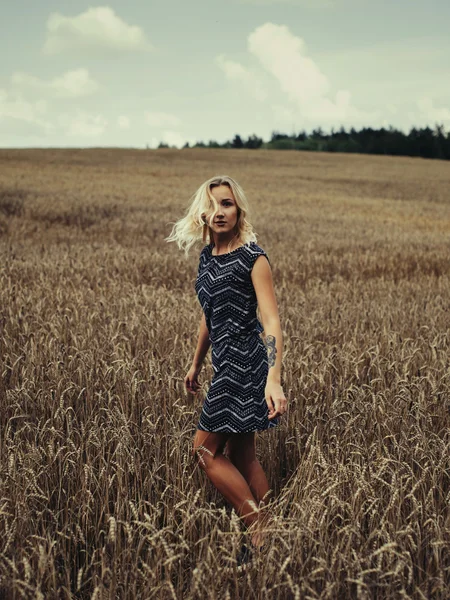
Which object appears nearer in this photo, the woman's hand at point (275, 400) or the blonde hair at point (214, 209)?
the woman's hand at point (275, 400)

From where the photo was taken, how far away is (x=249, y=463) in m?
2.51

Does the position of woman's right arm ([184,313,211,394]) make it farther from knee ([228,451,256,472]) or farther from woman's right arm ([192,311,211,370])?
knee ([228,451,256,472])

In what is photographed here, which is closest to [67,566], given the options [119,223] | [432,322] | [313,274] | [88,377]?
[88,377]

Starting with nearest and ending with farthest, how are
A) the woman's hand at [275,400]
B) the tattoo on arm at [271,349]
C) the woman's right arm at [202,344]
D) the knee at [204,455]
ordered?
1. the woman's hand at [275,400]
2. the tattoo on arm at [271,349]
3. the knee at [204,455]
4. the woman's right arm at [202,344]

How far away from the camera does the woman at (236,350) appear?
7.66ft

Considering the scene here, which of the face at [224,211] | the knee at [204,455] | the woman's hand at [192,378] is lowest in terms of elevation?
the knee at [204,455]

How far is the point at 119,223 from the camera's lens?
15.4 m

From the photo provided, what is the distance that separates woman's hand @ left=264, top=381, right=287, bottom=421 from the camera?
2182 mm

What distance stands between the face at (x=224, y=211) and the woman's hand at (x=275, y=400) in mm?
672

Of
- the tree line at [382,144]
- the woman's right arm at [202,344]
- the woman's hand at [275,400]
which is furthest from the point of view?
the tree line at [382,144]

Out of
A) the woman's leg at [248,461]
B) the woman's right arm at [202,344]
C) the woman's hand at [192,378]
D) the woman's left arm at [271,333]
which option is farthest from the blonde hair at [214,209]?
the woman's leg at [248,461]

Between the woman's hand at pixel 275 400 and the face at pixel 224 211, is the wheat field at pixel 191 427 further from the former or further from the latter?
the face at pixel 224 211

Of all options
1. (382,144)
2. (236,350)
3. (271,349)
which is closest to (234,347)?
(236,350)

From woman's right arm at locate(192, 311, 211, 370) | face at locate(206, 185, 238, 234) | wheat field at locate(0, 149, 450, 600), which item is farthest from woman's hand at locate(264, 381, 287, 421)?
face at locate(206, 185, 238, 234)
